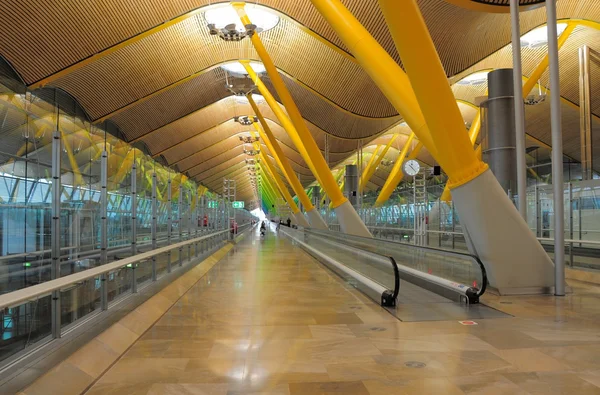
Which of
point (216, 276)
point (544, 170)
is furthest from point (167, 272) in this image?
point (544, 170)

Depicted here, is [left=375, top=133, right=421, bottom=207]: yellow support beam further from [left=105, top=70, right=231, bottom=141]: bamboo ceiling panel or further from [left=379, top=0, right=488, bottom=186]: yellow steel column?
[left=379, top=0, right=488, bottom=186]: yellow steel column

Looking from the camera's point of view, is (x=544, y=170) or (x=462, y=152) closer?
(x=462, y=152)

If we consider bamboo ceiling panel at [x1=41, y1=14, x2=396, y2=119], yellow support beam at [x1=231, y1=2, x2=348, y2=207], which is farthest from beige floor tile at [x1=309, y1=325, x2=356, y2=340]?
bamboo ceiling panel at [x1=41, y1=14, x2=396, y2=119]

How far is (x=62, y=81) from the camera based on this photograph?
2173 centimetres

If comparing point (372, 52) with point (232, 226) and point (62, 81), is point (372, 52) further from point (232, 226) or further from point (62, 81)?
point (232, 226)

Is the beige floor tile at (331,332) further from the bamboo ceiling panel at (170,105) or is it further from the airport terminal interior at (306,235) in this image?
the bamboo ceiling panel at (170,105)

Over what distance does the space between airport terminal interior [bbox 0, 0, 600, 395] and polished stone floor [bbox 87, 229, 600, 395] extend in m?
0.03

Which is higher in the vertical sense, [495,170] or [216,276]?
[495,170]

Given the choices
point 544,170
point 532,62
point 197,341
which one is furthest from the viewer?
point 532,62

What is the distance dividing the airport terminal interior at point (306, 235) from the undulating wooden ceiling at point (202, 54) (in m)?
0.10

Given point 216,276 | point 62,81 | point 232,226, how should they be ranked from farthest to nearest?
point 232,226, point 62,81, point 216,276

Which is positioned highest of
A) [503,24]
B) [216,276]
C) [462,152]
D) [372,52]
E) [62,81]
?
[503,24]

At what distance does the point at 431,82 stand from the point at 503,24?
13.4 meters

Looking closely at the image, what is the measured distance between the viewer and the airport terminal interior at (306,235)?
453 centimetres
